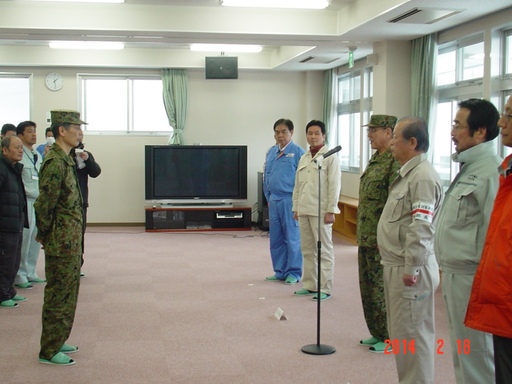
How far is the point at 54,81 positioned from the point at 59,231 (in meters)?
7.39

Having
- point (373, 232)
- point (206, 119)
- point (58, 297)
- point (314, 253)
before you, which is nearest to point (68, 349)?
point (58, 297)

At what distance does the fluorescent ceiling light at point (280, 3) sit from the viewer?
6.43 meters

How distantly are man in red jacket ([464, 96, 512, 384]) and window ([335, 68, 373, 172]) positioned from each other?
24.9 feet

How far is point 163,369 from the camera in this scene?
3846mm

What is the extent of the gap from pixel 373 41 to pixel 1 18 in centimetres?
424

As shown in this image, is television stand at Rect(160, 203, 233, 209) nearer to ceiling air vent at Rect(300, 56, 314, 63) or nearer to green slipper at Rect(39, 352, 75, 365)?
ceiling air vent at Rect(300, 56, 314, 63)

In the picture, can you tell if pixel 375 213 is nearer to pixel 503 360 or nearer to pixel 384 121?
pixel 384 121

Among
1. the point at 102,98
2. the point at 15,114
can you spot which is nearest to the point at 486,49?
the point at 102,98

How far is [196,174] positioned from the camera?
414 inches

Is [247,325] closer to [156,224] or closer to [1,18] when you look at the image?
[1,18]

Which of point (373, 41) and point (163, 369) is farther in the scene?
point (373, 41)

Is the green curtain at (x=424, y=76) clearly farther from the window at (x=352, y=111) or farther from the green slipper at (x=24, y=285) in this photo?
the green slipper at (x=24, y=285)

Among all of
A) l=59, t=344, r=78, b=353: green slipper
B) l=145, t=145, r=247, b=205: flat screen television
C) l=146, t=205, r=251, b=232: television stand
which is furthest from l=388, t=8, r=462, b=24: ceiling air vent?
l=146, t=205, r=251, b=232: television stand

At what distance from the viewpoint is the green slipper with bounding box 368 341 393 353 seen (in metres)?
4.09
